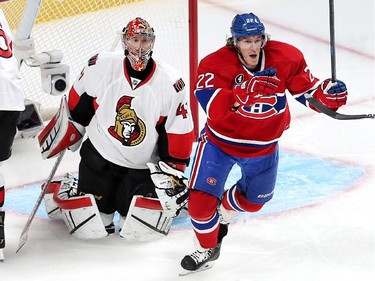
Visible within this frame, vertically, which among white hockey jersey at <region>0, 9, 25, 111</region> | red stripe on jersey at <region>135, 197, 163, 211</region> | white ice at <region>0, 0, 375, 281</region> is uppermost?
white hockey jersey at <region>0, 9, 25, 111</region>

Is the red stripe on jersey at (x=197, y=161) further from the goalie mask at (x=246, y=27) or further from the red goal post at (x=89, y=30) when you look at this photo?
the red goal post at (x=89, y=30)

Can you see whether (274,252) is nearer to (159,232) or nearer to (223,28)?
(159,232)

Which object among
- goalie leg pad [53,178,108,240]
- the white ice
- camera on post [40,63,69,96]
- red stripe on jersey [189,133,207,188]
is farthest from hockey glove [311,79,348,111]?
camera on post [40,63,69,96]

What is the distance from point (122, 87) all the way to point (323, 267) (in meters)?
0.92

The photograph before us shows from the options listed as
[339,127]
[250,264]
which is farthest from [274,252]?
[339,127]

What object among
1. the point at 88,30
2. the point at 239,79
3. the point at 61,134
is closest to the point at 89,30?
the point at 88,30

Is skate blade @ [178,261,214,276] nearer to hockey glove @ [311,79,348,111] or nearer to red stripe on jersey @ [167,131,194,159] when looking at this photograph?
red stripe on jersey @ [167,131,194,159]

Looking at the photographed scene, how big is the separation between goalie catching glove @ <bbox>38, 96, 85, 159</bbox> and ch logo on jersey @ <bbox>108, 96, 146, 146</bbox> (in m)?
0.17

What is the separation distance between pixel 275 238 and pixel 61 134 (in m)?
0.86

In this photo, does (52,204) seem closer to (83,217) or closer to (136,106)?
(83,217)

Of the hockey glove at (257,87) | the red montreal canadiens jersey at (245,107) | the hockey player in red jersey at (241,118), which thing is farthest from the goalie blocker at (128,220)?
the hockey glove at (257,87)

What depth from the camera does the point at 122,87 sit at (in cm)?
343

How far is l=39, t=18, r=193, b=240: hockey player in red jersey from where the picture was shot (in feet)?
11.2

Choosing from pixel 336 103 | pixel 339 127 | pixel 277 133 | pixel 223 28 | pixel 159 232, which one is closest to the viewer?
pixel 336 103
